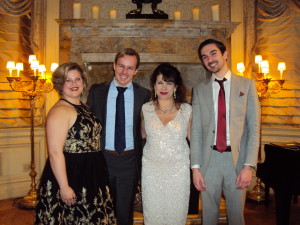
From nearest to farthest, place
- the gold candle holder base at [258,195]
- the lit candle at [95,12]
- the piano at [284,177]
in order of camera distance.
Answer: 1. the piano at [284,177]
2. the gold candle holder base at [258,195]
3. the lit candle at [95,12]

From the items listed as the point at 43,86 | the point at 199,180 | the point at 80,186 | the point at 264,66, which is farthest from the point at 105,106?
the point at 264,66

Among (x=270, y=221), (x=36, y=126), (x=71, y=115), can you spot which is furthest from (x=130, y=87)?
(x=36, y=126)

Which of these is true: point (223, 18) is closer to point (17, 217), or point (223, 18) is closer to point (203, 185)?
point (203, 185)

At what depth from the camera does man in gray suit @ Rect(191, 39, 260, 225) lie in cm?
192

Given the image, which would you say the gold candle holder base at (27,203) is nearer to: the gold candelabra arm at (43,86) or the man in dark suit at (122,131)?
the gold candelabra arm at (43,86)

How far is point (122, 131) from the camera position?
2.16m

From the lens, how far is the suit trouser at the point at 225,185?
1.94 metres

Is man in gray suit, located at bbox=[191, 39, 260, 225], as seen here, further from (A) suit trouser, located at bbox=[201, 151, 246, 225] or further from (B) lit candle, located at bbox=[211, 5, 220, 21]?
(B) lit candle, located at bbox=[211, 5, 220, 21]

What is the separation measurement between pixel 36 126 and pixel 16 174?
754 millimetres

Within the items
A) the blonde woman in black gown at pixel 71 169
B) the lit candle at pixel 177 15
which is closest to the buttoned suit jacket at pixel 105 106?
the blonde woman in black gown at pixel 71 169

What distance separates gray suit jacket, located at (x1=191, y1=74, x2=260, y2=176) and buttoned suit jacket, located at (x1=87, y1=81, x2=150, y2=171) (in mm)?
454

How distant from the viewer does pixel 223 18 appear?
449cm

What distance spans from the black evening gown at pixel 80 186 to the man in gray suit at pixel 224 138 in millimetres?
679

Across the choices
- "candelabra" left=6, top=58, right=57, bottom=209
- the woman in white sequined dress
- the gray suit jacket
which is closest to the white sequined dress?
the woman in white sequined dress
